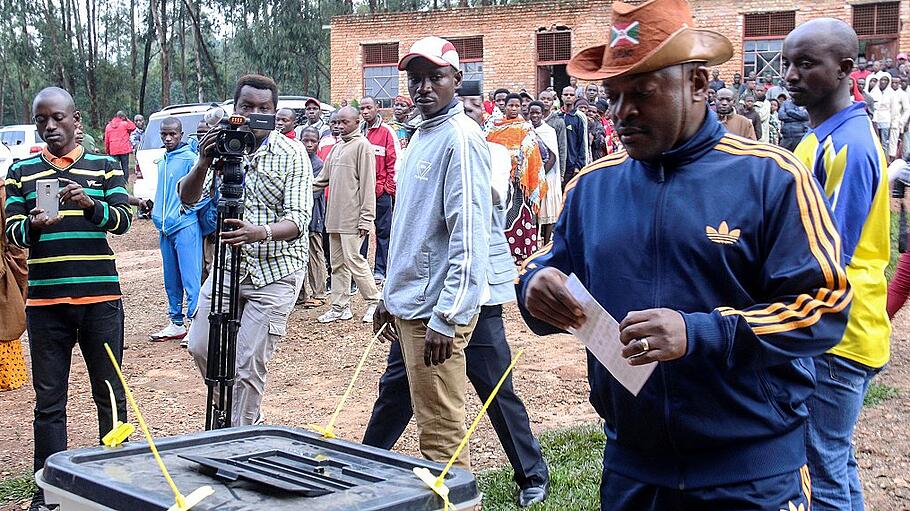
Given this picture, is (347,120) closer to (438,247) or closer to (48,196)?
(48,196)

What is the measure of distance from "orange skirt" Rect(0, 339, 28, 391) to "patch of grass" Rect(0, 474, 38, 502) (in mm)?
2016

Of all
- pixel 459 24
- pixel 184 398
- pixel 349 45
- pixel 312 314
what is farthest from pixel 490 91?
pixel 184 398

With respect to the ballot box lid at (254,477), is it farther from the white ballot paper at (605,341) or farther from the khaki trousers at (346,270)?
the khaki trousers at (346,270)

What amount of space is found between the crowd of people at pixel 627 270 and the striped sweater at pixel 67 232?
0.04 ft

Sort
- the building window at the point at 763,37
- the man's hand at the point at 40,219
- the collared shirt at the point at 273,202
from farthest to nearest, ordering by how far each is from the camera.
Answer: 1. the building window at the point at 763,37
2. the collared shirt at the point at 273,202
3. the man's hand at the point at 40,219

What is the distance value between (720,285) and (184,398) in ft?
19.0

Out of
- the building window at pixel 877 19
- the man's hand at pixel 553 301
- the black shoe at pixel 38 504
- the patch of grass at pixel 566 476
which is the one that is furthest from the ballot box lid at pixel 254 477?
the building window at pixel 877 19

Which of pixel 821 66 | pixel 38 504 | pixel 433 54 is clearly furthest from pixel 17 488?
pixel 821 66

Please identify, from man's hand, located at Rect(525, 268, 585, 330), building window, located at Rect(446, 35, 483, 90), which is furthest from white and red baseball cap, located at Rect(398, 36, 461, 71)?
building window, located at Rect(446, 35, 483, 90)

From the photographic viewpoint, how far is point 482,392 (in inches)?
190

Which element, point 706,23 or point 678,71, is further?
point 706,23

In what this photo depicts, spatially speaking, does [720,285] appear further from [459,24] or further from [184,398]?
[459,24]

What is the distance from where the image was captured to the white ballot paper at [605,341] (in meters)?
2.37

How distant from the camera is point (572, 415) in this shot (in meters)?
6.76
